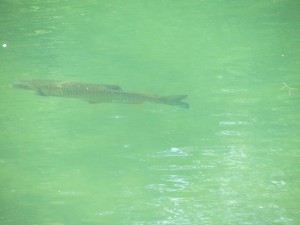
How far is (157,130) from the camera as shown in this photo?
5.61 m

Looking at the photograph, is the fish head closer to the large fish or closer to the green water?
the large fish

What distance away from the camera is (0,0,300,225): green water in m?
4.63

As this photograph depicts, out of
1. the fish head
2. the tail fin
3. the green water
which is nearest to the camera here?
the green water

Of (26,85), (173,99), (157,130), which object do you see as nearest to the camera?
(173,99)

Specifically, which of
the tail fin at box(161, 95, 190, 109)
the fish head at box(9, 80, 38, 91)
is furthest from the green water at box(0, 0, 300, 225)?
the tail fin at box(161, 95, 190, 109)

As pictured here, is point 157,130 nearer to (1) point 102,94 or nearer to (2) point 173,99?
(2) point 173,99

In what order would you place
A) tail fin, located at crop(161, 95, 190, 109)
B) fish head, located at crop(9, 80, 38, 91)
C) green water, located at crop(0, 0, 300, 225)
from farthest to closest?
fish head, located at crop(9, 80, 38, 91) < tail fin, located at crop(161, 95, 190, 109) < green water, located at crop(0, 0, 300, 225)

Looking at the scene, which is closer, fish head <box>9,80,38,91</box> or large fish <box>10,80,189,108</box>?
large fish <box>10,80,189,108</box>

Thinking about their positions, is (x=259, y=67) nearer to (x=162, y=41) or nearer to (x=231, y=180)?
(x=162, y=41)

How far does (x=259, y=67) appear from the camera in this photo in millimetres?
7066

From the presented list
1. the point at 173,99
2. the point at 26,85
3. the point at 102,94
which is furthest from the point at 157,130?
the point at 26,85

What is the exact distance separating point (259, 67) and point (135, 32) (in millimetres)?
2416

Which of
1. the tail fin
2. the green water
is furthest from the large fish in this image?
the green water

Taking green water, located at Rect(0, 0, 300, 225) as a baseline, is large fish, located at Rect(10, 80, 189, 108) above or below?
above
